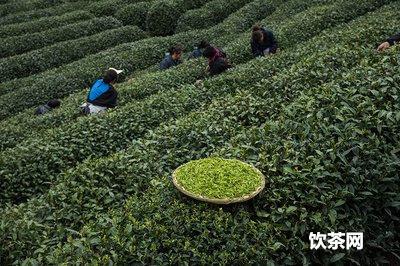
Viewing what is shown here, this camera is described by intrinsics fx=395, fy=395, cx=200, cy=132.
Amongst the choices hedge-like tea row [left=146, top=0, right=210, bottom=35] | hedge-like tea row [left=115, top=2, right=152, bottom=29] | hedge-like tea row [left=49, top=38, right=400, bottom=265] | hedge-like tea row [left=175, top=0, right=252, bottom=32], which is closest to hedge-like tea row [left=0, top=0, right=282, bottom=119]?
hedge-like tea row [left=175, top=0, right=252, bottom=32]

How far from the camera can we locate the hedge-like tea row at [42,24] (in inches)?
938

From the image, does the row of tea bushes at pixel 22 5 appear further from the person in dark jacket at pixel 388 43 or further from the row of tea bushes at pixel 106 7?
the person in dark jacket at pixel 388 43

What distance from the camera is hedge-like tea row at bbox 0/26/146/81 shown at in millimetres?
19406

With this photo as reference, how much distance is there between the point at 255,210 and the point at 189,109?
16.5 feet

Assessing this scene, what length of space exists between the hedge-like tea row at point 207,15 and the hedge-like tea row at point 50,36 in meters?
4.98

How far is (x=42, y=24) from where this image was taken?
24.8 m

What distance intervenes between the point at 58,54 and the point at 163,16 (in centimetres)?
767

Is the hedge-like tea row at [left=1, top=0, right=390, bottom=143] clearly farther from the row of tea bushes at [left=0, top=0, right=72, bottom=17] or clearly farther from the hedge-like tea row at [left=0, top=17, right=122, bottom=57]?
the row of tea bushes at [left=0, top=0, right=72, bottom=17]

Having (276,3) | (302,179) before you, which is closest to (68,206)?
(302,179)

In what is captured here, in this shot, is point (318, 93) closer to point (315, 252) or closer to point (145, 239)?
point (315, 252)

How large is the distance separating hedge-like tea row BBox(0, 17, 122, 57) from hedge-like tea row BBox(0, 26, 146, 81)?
1770mm

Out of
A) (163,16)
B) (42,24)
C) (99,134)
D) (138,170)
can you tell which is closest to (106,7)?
(42,24)

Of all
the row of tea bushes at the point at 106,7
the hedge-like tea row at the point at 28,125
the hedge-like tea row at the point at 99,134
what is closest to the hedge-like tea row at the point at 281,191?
the hedge-like tea row at the point at 99,134

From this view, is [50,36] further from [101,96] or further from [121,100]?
[101,96]
